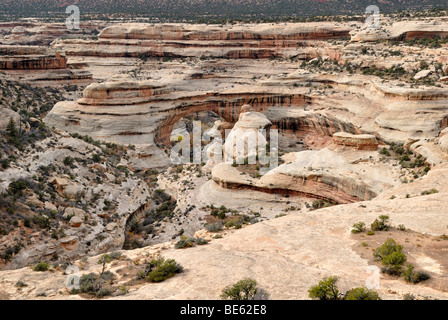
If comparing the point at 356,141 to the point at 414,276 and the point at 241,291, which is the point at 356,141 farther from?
the point at 241,291

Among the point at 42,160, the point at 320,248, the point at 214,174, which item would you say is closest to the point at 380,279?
the point at 320,248

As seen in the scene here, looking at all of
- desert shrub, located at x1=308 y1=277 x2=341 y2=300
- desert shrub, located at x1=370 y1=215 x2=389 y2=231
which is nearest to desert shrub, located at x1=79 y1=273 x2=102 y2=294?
desert shrub, located at x1=308 y1=277 x2=341 y2=300

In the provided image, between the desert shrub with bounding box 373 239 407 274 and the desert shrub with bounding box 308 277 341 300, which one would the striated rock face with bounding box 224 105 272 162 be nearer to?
the desert shrub with bounding box 373 239 407 274

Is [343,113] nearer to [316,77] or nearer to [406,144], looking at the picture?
[316,77]

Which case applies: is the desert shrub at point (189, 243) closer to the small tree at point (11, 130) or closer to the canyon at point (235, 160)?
the canyon at point (235, 160)

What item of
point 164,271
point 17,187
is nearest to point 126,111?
point 17,187
